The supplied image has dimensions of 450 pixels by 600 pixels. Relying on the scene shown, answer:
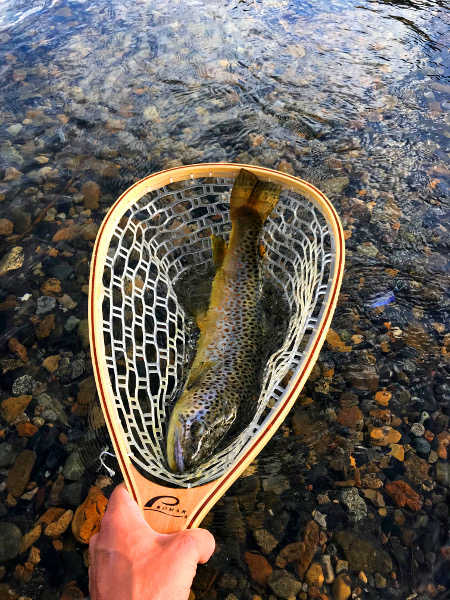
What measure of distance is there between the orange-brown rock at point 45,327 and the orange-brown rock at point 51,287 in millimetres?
256

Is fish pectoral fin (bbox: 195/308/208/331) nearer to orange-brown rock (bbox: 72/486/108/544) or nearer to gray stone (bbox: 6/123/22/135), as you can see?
orange-brown rock (bbox: 72/486/108/544)

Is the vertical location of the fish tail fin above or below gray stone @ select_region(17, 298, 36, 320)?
above

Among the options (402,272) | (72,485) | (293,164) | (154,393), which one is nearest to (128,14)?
(293,164)

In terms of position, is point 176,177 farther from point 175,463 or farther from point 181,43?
point 181,43

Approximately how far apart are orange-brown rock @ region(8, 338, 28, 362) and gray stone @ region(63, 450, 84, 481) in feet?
2.95

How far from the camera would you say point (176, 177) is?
314 cm

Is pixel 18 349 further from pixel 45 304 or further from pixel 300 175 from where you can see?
pixel 300 175

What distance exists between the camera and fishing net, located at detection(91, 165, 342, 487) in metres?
2.31

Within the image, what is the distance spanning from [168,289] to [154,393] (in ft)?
2.98

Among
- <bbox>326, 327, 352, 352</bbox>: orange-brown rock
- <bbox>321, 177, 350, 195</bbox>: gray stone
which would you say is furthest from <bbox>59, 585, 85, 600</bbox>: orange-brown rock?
<bbox>321, 177, 350, 195</bbox>: gray stone

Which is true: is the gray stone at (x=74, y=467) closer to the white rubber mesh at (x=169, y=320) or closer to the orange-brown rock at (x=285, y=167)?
the white rubber mesh at (x=169, y=320)

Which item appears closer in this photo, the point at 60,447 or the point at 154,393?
the point at 60,447

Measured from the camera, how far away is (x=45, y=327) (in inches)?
135

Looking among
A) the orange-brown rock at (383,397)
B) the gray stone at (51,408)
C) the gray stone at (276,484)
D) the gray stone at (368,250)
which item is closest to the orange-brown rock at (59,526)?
the gray stone at (51,408)
